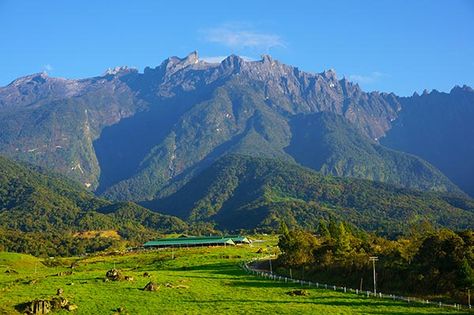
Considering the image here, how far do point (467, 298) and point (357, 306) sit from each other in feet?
44.3

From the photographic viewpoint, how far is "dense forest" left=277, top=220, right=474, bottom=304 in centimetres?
6575

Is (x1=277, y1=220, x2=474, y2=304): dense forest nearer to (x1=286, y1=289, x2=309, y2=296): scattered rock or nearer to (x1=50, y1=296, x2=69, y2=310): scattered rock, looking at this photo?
(x1=286, y1=289, x2=309, y2=296): scattered rock

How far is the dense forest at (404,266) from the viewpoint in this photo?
2589 inches

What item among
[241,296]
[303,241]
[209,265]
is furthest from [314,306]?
[209,265]

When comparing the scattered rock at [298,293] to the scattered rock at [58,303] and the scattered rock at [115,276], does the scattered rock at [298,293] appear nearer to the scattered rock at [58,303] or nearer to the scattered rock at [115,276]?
the scattered rock at [115,276]

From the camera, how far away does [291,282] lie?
8262 centimetres

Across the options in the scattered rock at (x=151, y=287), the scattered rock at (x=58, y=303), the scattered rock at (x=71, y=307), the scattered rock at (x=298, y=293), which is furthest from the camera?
the scattered rock at (x=151, y=287)

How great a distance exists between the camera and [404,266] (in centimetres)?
7406

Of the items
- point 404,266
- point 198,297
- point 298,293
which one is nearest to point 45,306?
point 198,297

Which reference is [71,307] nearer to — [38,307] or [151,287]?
[38,307]

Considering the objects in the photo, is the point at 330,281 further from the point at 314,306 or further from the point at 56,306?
the point at 56,306

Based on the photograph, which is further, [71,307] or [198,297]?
[198,297]

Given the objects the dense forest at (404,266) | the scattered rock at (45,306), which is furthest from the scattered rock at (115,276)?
the dense forest at (404,266)

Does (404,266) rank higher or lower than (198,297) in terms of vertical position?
higher
